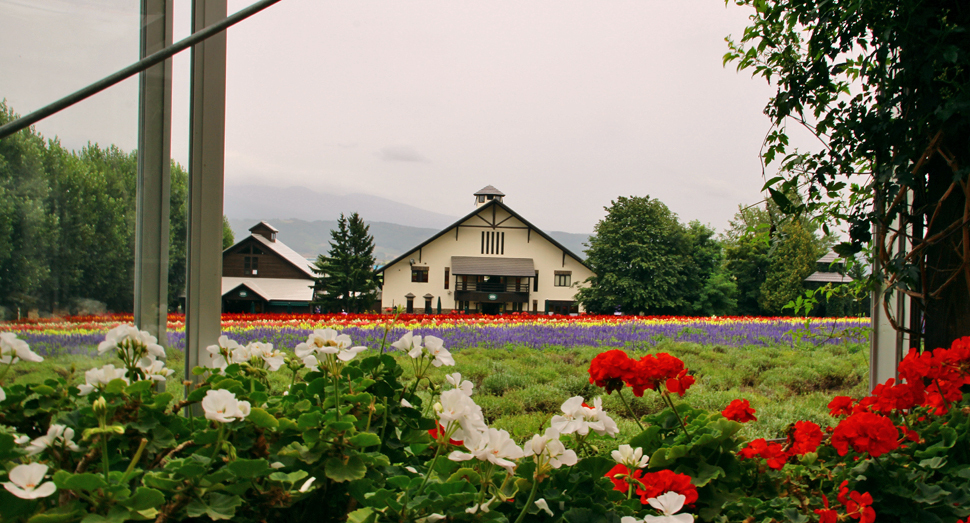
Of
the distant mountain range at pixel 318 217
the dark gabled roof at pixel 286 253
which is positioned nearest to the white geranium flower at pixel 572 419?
the distant mountain range at pixel 318 217

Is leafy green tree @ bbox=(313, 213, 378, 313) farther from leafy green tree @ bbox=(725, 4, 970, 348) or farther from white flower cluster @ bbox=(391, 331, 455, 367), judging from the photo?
white flower cluster @ bbox=(391, 331, 455, 367)

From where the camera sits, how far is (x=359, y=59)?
10.3 ft

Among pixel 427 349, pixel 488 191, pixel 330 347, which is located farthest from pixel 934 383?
pixel 488 191

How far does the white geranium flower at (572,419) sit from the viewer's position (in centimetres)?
47

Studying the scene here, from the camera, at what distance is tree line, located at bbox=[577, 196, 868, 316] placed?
3807 mm

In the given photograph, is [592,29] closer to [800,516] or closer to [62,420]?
[800,516]

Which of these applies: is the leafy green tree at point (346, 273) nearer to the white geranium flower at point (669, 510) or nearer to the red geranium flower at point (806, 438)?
the red geranium flower at point (806, 438)

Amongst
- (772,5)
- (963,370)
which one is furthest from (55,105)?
(772,5)

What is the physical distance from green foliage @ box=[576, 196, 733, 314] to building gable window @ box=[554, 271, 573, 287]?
0.78ft

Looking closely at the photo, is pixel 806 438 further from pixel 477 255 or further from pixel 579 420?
pixel 477 255

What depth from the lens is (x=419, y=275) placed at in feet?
15.8

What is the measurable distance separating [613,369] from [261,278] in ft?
9.00

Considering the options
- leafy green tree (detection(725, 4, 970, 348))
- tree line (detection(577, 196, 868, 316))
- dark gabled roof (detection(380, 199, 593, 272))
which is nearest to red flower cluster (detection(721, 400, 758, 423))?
leafy green tree (detection(725, 4, 970, 348))

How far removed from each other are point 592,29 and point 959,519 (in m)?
2.65
